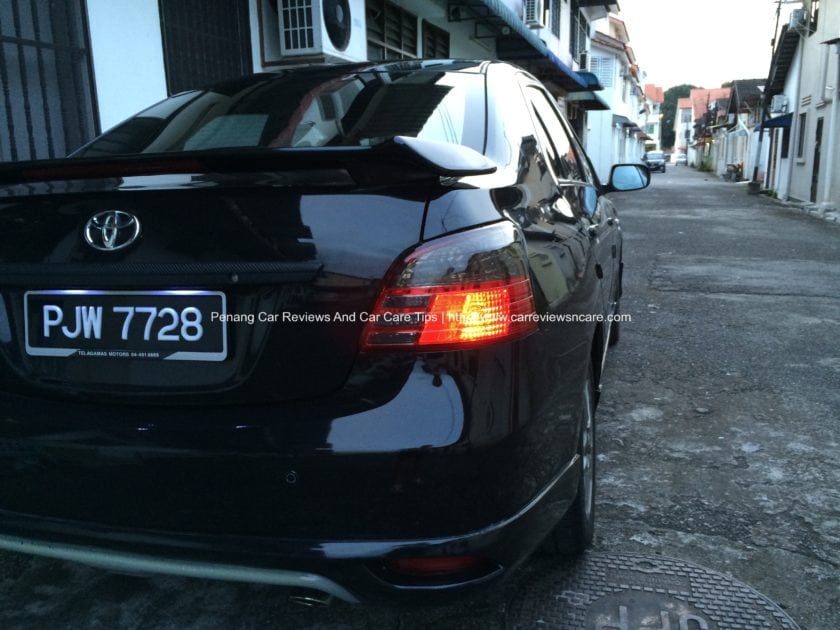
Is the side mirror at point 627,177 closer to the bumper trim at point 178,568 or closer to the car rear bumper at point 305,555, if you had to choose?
the car rear bumper at point 305,555

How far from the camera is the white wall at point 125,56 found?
15.7 ft

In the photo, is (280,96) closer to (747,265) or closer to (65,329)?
(65,329)

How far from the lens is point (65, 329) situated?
5.08 feet

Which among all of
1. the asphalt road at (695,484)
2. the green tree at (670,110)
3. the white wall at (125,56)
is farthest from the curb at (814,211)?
the green tree at (670,110)

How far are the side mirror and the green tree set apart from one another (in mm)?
113573

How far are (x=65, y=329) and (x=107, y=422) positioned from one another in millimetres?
232

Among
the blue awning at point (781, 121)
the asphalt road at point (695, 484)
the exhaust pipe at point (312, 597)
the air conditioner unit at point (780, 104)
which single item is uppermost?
the air conditioner unit at point (780, 104)

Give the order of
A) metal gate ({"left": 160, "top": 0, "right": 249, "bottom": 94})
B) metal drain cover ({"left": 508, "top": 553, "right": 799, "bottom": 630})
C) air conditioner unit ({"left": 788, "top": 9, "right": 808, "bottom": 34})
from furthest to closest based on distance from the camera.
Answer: air conditioner unit ({"left": 788, "top": 9, "right": 808, "bottom": 34}) → metal gate ({"left": 160, "top": 0, "right": 249, "bottom": 94}) → metal drain cover ({"left": 508, "top": 553, "right": 799, "bottom": 630})

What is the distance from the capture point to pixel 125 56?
16.4 ft

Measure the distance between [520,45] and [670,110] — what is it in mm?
115941

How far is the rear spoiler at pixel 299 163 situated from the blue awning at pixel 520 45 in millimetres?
8482

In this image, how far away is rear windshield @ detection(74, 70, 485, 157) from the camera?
6.57ft

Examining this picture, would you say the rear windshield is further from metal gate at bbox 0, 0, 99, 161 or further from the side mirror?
metal gate at bbox 0, 0, 99, 161

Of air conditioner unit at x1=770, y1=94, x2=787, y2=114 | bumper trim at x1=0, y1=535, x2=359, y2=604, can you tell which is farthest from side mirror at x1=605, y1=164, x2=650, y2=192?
air conditioner unit at x1=770, y1=94, x2=787, y2=114
